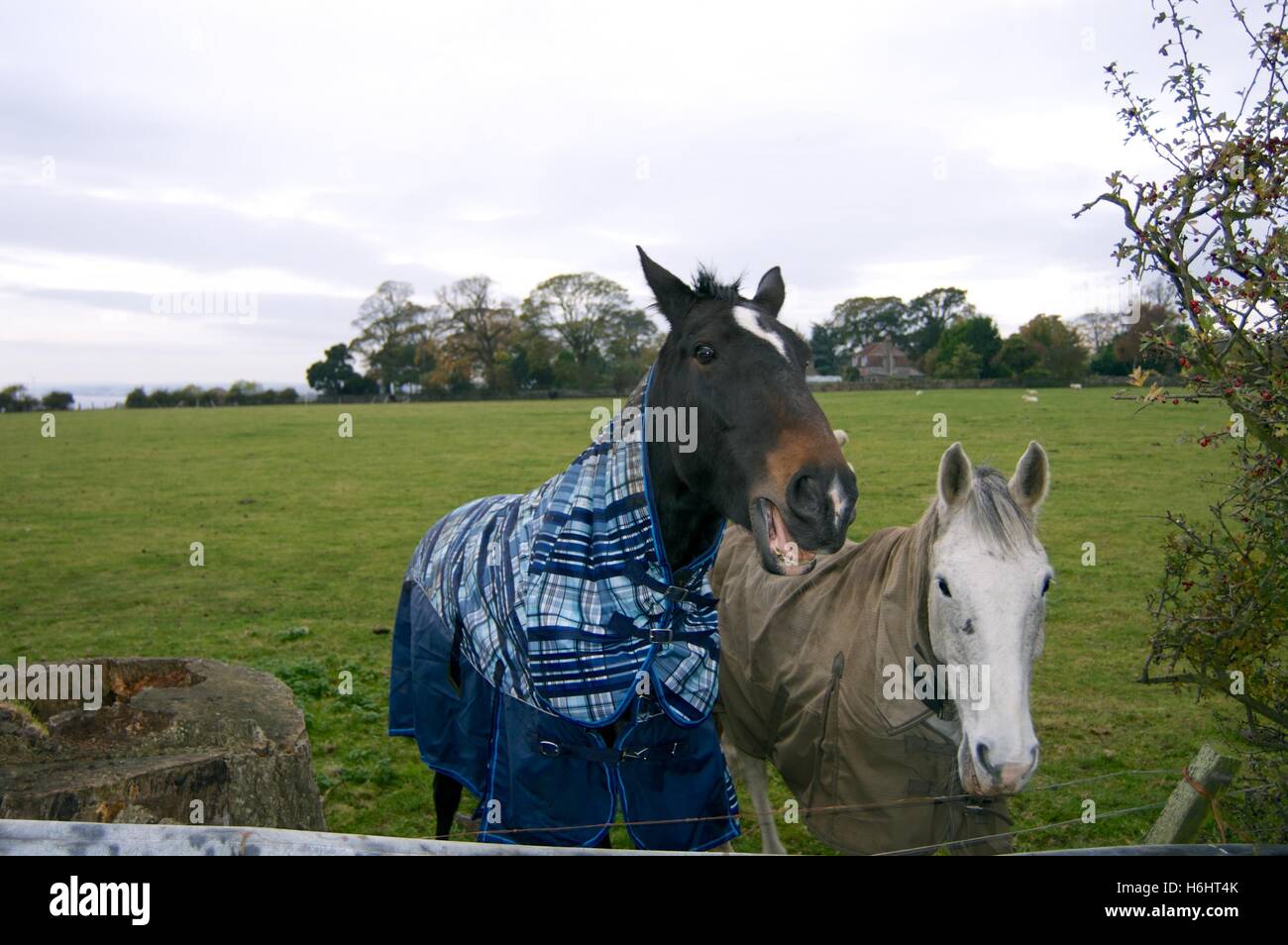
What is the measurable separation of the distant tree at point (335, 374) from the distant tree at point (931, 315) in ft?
166

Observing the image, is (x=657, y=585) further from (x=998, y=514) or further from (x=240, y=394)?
(x=240, y=394)

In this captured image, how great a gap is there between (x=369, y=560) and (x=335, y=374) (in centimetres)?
7296

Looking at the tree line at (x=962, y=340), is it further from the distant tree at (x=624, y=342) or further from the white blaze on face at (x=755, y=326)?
the white blaze on face at (x=755, y=326)

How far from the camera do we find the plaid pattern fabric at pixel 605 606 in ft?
8.85

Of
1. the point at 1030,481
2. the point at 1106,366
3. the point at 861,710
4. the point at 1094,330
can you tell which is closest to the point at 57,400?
the point at 861,710

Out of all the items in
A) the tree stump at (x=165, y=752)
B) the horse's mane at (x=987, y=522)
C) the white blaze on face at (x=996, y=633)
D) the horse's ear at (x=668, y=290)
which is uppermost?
the horse's ear at (x=668, y=290)

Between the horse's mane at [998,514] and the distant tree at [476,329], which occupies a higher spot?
the distant tree at [476,329]

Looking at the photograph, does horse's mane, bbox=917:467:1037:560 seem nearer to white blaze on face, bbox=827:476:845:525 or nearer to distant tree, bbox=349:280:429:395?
white blaze on face, bbox=827:476:845:525

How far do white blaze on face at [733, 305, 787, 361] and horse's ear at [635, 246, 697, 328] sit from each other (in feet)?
0.68

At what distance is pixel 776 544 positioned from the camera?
2346 millimetres

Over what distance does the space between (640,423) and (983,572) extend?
124cm

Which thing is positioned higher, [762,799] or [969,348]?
[969,348]

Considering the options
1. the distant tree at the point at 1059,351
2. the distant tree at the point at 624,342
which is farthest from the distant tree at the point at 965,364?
the distant tree at the point at 624,342

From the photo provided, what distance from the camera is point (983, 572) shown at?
2.73 m
